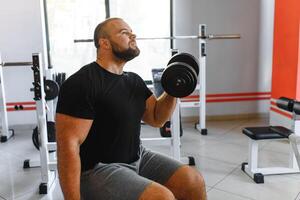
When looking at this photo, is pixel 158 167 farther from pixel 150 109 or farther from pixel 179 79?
pixel 179 79

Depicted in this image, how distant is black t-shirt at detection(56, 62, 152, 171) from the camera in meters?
1.62

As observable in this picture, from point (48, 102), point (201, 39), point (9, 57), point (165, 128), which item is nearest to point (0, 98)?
point (9, 57)

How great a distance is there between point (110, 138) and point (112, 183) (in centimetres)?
23

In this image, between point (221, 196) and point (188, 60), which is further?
point (221, 196)

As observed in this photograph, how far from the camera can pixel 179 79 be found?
1738 mm

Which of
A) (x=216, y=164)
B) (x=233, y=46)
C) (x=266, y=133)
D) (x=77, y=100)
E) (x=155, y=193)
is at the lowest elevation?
(x=216, y=164)

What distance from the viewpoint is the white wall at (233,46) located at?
471 cm

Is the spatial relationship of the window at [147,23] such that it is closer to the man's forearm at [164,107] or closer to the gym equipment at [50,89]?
the gym equipment at [50,89]

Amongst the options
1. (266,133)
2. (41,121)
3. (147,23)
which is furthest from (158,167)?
(147,23)

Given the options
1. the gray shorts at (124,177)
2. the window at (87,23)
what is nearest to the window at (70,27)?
the window at (87,23)

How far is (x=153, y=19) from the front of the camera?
4801 mm

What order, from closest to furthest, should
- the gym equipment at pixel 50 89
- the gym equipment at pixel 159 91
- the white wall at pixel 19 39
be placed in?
the gym equipment at pixel 50 89
the gym equipment at pixel 159 91
the white wall at pixel 19 39

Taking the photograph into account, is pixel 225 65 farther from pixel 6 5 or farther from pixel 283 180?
pixel 6 5

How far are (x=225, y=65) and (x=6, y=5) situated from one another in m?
3.04
